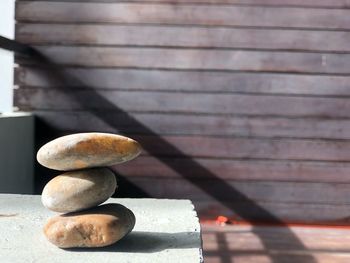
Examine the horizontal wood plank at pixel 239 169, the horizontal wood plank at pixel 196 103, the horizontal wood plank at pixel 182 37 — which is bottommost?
the horizontal wood plank at pixel 239 169

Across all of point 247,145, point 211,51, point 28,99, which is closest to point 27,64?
point 28,99

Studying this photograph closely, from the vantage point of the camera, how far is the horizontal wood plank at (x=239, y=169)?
348 cm

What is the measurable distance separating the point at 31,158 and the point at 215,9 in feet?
5.17

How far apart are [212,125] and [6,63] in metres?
1.44

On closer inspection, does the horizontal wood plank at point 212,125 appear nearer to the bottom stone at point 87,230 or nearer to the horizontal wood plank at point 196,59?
the horizontal wood plank at point 196,59

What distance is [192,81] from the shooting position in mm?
3459

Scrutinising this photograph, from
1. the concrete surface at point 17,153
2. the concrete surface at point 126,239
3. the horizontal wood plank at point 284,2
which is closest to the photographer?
the concrete surface at point 126,239

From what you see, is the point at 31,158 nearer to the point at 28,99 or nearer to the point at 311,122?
the point at 28,99

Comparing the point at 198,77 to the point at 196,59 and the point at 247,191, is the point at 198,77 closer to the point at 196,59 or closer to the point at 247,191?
the point at 196,59

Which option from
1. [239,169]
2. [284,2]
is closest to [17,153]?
[239,169]

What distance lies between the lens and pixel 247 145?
3477 mm

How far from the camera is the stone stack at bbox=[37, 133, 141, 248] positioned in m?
1.46

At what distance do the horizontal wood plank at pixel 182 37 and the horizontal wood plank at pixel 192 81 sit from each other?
188mm

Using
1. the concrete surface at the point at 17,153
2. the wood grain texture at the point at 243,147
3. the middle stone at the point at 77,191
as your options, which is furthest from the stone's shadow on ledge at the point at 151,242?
the wood grain texture at the point at 243,147
